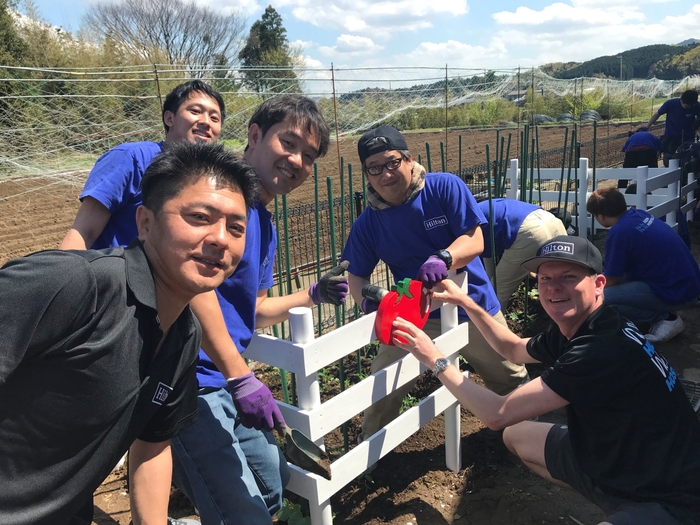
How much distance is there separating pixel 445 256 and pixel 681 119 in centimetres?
842

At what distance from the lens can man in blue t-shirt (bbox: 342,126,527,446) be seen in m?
2.88

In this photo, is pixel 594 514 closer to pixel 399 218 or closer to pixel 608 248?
pixel 399 218

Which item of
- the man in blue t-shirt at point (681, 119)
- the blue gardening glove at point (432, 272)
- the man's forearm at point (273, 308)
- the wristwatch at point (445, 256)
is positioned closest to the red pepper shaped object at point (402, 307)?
the blue gardening glove at point (432, 272)

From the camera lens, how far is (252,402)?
1843 millimetres

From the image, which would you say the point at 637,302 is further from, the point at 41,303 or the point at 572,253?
the point at 41,303

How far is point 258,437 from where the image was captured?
2.06 meters

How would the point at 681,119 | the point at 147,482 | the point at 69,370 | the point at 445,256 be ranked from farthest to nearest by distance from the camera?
the point at 681,119
the point at 445,256
the point at 147,482
the point at 69,370

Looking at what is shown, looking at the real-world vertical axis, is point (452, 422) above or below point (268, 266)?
below

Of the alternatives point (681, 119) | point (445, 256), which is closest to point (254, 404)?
point (445, 256)

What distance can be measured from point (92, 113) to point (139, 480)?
45.9 feet

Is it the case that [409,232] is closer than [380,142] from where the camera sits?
No

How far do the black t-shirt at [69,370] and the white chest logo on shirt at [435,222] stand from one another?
1.86m

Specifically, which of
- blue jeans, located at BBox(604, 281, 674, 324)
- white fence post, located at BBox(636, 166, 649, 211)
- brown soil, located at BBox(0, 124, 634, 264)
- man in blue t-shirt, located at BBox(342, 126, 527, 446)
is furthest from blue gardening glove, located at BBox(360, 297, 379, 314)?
brown soil, located at BBox(0, 124, 634, 264)

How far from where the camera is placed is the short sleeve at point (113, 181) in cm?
209
